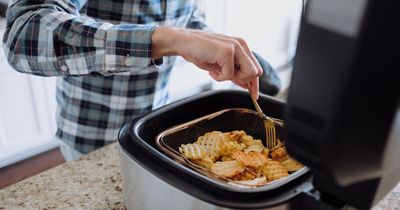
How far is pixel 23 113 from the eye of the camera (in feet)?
6.80

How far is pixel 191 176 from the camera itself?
0.52 meters

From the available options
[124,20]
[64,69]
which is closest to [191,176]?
[64,69]

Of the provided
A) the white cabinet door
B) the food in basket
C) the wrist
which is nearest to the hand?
the wrist

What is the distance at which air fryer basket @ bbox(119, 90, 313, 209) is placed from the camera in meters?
0.48

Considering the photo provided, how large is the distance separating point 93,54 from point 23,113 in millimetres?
1621

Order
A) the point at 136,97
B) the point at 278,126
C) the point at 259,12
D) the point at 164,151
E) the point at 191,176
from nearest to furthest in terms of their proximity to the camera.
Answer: the point at 191,176 → the point at 164,151 → the point at 278,126 → the point at 136,97 → the point at 259,12

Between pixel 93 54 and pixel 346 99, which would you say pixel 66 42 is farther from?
pixel 346 99

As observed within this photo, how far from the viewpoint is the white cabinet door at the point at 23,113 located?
1.98m

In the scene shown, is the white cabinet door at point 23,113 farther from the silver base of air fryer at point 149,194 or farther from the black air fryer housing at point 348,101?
the black air fryer housing at point 348,101

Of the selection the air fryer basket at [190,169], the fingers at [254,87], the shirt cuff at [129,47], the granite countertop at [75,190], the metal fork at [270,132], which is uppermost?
the shirt cuff at [129,47]

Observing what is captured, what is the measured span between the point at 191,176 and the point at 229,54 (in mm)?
187

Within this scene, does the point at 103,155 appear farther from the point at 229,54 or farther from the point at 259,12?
the point at 259,12

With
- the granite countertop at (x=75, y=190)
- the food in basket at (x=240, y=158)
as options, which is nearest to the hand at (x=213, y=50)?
the food in basket at (x=240, y=158)

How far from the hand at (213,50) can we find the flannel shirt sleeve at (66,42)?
4 centimetres
